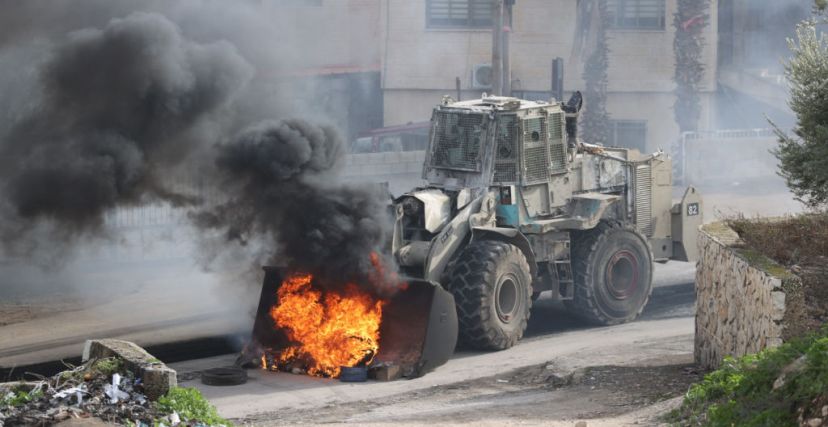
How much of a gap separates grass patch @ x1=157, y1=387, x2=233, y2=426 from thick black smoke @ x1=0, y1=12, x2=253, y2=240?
17.0 ft

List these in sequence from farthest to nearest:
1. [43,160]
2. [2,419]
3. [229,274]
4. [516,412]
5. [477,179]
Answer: [229,274] < [477,179] < [43,160] < [516,412] < [2,419]

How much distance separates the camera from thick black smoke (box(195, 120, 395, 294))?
15531 mm

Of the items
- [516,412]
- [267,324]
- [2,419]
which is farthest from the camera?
[267,324]

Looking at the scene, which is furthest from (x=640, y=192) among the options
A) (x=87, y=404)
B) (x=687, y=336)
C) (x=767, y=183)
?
(x=767, y=183)

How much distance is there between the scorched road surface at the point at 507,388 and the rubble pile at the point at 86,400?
2791 mm

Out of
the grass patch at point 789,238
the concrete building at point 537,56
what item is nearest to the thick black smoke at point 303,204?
the grass patch at point 789,238

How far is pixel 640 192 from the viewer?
63.5ft

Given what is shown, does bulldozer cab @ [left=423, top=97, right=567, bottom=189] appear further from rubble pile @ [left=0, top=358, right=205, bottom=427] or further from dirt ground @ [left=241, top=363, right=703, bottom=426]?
rubble pile @ [left=0, top=358, right=205, bottom=427]

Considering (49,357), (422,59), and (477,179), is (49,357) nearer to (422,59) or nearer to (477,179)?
(477,179)

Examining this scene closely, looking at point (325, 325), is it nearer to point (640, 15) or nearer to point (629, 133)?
point (629, 133)

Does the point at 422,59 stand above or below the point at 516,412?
above

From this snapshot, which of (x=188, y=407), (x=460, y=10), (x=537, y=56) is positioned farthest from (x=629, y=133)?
(x=188, y=407)

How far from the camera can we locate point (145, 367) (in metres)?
10.6

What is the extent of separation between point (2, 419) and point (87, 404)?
68cm
